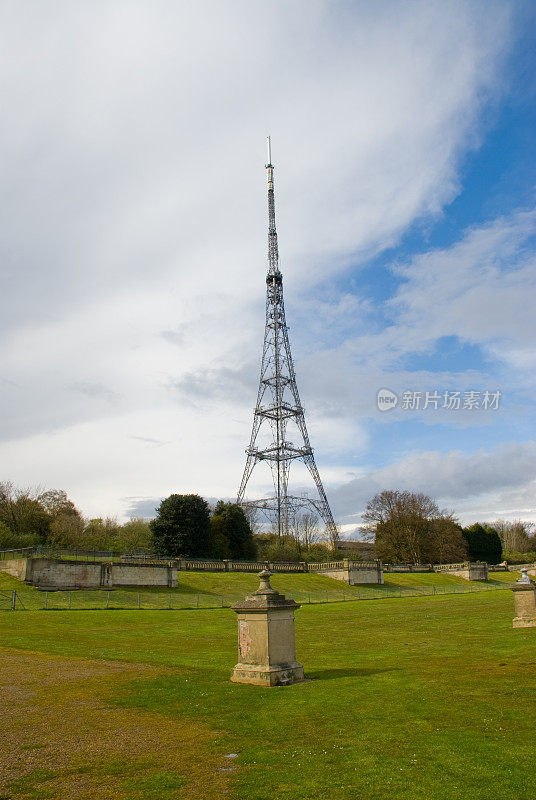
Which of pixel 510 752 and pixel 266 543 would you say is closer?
pixel 510 752

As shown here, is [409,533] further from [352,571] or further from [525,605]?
[525,605]

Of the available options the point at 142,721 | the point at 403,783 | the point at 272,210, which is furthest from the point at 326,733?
the point at 272,210

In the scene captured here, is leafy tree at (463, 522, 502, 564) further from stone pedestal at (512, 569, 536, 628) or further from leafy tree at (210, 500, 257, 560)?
stone pedestal at (512, 569, 536, 628)

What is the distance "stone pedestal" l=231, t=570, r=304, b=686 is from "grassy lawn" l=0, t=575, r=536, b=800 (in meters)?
0.45

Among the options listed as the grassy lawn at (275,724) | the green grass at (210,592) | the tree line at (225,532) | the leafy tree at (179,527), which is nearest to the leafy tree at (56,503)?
the tree line at (225,532)

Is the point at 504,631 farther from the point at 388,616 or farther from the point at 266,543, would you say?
the point at 266,543

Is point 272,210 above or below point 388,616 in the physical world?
above

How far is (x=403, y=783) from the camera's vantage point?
21.5 ft

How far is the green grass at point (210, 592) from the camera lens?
3531 cm

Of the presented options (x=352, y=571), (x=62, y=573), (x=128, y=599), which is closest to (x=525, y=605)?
(x=128, y=599)

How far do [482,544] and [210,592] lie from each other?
6722cm

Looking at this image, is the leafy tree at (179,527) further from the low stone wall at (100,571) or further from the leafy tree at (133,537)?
the low stone wall at (100,571)

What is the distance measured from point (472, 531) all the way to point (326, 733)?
97.2 meters

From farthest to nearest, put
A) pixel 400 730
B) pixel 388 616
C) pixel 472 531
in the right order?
pixel 472 531, pixel 388 616, pixel 400 730
